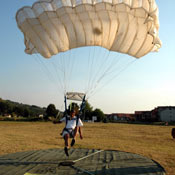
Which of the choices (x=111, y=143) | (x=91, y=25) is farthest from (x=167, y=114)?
(x=91, y=25)

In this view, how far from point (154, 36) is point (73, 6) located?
3553mm

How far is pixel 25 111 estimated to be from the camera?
4289 inches

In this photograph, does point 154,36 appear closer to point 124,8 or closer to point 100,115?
point 124,8

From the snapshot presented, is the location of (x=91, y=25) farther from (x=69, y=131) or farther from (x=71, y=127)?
(x=69, y=131)

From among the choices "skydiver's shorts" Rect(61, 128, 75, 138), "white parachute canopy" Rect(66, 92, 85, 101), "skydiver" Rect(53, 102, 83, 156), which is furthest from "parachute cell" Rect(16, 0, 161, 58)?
"skydiver's shorts" Rect(61, 128, 75, 138)

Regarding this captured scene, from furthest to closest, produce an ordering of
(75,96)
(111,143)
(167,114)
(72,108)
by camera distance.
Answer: (167,114)
(111,143)
(75,96)
(72,108)

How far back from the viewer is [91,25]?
8961 mm

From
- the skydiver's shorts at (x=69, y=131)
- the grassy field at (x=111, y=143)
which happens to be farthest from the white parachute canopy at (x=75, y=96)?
the grassy field at (x=111, y=143)

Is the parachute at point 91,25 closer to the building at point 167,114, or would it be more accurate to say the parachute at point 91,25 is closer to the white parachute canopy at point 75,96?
the white parachute canopy at point 75,96

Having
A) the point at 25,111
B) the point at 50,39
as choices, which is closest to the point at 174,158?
the point at 50,39

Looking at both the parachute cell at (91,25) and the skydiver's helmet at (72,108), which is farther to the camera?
the parachute cell at (91,25)

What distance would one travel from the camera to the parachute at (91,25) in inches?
321

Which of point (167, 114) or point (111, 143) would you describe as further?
point (167, 114)

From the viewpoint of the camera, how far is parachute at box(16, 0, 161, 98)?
8.16 meters
